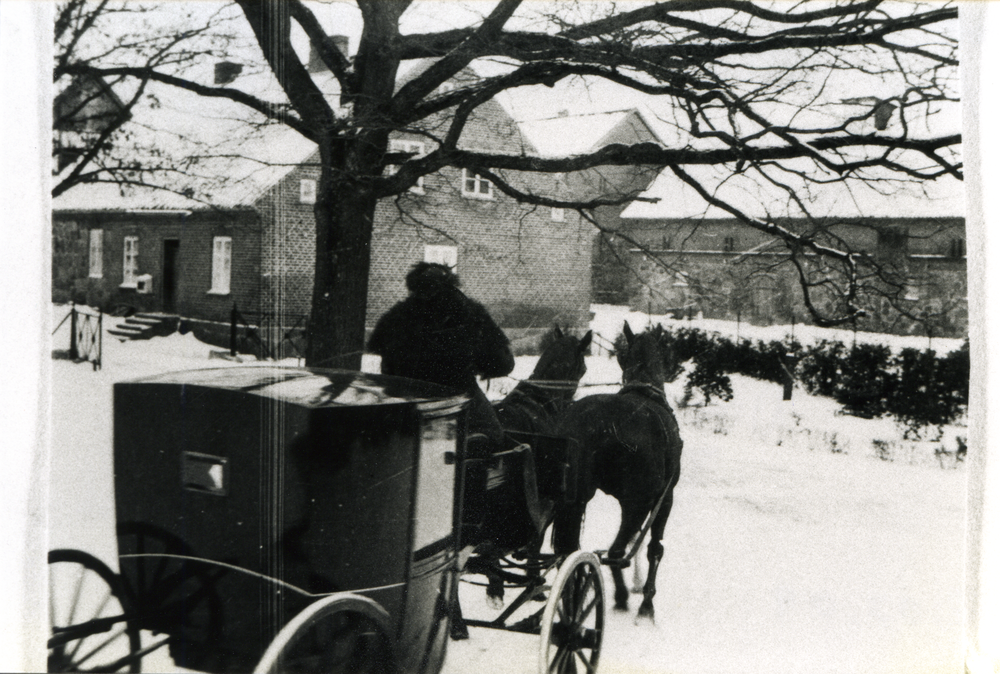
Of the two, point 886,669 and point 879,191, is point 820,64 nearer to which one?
point 879,191

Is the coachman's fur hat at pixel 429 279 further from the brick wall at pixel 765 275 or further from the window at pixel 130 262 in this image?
the window at pixel 130 262

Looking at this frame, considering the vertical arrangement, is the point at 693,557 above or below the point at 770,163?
below

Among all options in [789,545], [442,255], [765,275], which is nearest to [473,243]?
[442,255]

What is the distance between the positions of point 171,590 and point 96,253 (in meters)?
1.73

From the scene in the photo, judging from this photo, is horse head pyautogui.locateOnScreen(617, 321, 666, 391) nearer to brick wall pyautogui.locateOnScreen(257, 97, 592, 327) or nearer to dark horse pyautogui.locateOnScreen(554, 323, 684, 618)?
dark horse pyautogui.locateOnScreen(554, 323, 684, 618)

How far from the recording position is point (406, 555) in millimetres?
2781

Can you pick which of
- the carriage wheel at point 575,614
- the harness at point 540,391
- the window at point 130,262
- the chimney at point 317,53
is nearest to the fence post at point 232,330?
the window at point 130,262

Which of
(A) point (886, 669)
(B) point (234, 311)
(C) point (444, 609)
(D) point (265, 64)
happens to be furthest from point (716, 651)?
(D) point (265, 64)

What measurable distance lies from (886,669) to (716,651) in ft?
2.54

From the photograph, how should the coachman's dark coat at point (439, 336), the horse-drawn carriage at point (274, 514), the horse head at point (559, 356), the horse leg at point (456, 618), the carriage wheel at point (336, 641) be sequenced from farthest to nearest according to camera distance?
the horse head at point (559, 356) < the coachman's dark coat at point (439, 336) < the horse leg at point (456, 618) < the horse-drawn carriage at point (274, 514) < the carriage wheel at point (336, 641)

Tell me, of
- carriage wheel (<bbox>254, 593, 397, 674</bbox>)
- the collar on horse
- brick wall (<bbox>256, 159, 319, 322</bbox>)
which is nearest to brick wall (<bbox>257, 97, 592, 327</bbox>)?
brick wall (<bbox>256, 159, 319, 322</bbox>)

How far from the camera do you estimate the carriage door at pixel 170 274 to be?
3.72 m

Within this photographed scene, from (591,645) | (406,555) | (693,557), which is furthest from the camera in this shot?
(693,557)

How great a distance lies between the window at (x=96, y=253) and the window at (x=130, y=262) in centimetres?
10
